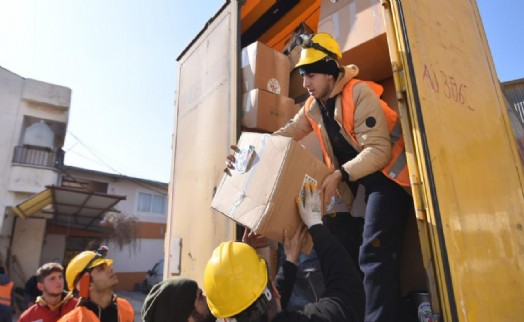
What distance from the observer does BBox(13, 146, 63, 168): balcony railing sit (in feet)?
40.0

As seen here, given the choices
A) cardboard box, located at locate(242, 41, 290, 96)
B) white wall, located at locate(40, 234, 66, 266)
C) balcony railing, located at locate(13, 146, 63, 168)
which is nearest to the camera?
cardboard box, located at locate(242, 41, 290, 96)

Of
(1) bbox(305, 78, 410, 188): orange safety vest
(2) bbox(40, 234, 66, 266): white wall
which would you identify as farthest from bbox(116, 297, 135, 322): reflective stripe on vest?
(2) bbox(40, 234, 66, 266): white wall

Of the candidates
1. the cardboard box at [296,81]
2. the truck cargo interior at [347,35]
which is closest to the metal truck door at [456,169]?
the truck cargo interior at [347,35]

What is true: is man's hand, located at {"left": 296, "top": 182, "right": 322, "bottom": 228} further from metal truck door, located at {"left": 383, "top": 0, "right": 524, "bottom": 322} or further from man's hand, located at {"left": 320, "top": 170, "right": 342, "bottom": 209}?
metal truck door, located at {"left": 383, "top": 0, "right": 524, "bottom": 322}

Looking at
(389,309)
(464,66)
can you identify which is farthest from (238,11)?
(389,309)

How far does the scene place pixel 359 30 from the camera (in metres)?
2.21

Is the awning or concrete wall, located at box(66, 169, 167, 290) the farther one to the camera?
concrete wall, located at box(66, 169, 167, 290)

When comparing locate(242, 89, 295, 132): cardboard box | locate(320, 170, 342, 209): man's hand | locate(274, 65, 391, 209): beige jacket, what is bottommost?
locate(320, 170, 342, 209): man's hand

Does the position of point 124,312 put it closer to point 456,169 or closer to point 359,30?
point 456,169

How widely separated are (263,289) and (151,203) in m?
17.7

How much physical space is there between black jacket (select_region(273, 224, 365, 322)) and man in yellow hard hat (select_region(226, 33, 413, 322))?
30cm

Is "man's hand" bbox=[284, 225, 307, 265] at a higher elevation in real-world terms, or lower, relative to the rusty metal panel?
lower

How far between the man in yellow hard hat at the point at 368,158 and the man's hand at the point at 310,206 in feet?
0.25

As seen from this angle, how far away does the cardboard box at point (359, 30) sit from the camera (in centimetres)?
212
